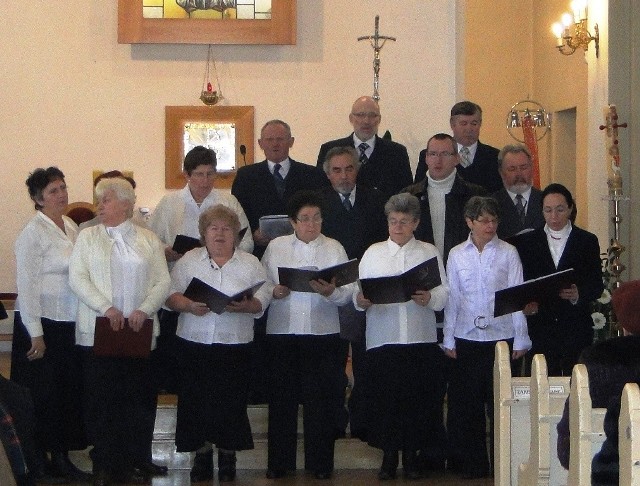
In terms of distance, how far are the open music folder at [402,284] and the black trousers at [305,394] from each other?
1.73 feet

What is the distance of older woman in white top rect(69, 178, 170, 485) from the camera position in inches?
228

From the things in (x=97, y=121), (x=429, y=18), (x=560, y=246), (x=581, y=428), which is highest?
(x=429, y=18)

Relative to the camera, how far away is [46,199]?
5949mm

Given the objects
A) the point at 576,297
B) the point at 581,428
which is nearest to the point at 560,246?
the point at 576,297

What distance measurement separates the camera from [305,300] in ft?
20.0

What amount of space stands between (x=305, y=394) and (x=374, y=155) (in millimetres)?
1538

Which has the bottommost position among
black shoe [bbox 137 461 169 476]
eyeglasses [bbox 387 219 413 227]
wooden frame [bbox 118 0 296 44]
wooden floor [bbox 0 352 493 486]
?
wooden floor [bbox 0 352 493 486]

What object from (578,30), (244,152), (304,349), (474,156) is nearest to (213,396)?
(304,349)

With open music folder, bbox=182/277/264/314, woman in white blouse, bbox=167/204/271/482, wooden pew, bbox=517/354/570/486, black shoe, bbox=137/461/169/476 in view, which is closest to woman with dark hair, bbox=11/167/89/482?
black shoe, bbox=137/461/169/476

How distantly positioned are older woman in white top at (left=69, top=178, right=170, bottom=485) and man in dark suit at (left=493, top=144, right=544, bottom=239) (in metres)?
1.87

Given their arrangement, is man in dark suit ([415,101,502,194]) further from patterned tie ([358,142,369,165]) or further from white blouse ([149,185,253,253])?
white blouse ([149,185,253,253])

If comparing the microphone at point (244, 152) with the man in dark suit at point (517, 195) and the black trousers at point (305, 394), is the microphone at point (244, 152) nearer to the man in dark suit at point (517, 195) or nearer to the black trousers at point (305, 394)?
the man in dark suit at point (517, 195)

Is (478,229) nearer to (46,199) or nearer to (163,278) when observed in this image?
(163,278)

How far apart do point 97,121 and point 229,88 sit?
42.1 inches
